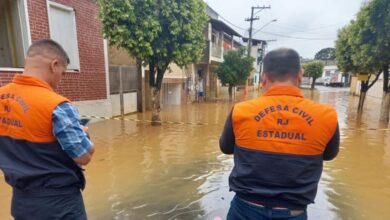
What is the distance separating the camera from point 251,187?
180 centimetres

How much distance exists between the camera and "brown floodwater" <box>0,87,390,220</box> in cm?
397

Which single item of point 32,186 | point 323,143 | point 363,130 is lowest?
point 363,130

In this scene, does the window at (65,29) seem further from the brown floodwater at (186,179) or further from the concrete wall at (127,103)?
the brown floodwater at (186,179)

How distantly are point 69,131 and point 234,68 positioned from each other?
18155 millimetres

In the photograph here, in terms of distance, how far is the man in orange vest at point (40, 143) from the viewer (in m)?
1.78

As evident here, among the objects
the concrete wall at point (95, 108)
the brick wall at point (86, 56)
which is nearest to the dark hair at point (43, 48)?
the brick wall at point (86, 56)

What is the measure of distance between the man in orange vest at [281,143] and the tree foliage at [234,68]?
57.4 ft

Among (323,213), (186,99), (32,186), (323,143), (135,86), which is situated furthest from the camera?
(186,99)

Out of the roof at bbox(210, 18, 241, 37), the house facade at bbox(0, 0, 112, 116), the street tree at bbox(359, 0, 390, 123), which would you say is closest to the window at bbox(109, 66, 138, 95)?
the house facade at bbox(0, 0, 112, 116)

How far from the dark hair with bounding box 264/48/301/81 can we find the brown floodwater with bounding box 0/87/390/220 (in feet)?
8.48

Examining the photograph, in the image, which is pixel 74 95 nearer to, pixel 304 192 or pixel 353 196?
pixel 353 196

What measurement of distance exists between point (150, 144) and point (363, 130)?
24.6 ft

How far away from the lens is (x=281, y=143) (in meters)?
1.70

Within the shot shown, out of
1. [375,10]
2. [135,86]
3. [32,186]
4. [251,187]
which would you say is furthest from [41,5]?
[375,10]
